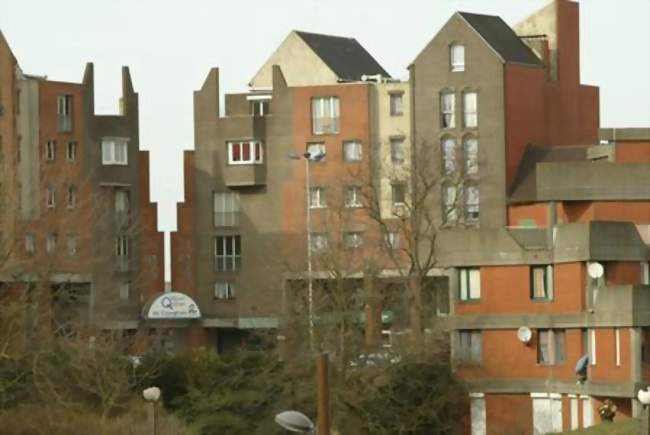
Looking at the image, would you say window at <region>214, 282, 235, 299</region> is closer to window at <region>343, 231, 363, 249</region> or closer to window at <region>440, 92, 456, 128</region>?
window at <region>343, 231, 363, 249</region>

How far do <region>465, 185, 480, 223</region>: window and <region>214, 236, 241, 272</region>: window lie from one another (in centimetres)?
1287

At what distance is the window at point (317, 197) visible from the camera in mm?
101500

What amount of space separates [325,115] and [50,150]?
13.0m

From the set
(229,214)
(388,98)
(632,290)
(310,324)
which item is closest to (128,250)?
(229,214)

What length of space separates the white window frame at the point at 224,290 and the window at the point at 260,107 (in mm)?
8344

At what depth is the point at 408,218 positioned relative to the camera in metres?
90.1

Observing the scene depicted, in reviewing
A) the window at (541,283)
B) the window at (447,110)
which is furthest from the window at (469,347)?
the window at (447,110)

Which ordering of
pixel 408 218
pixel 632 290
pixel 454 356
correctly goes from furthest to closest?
pixel 408 218 < pixel 454 356 < pixel 632 290

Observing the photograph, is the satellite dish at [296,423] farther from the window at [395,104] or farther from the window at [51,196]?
the window at [395,104]

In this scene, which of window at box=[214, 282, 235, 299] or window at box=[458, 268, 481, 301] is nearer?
window at box=[458, 268, 481, 301]

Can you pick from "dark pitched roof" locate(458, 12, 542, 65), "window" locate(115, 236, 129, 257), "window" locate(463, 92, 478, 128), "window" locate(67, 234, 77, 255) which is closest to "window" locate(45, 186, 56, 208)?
"window" locate(67, 234, 77, 255)

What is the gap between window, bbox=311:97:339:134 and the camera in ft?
334

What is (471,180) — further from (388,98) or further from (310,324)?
(310,324)

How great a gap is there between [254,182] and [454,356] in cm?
3984
